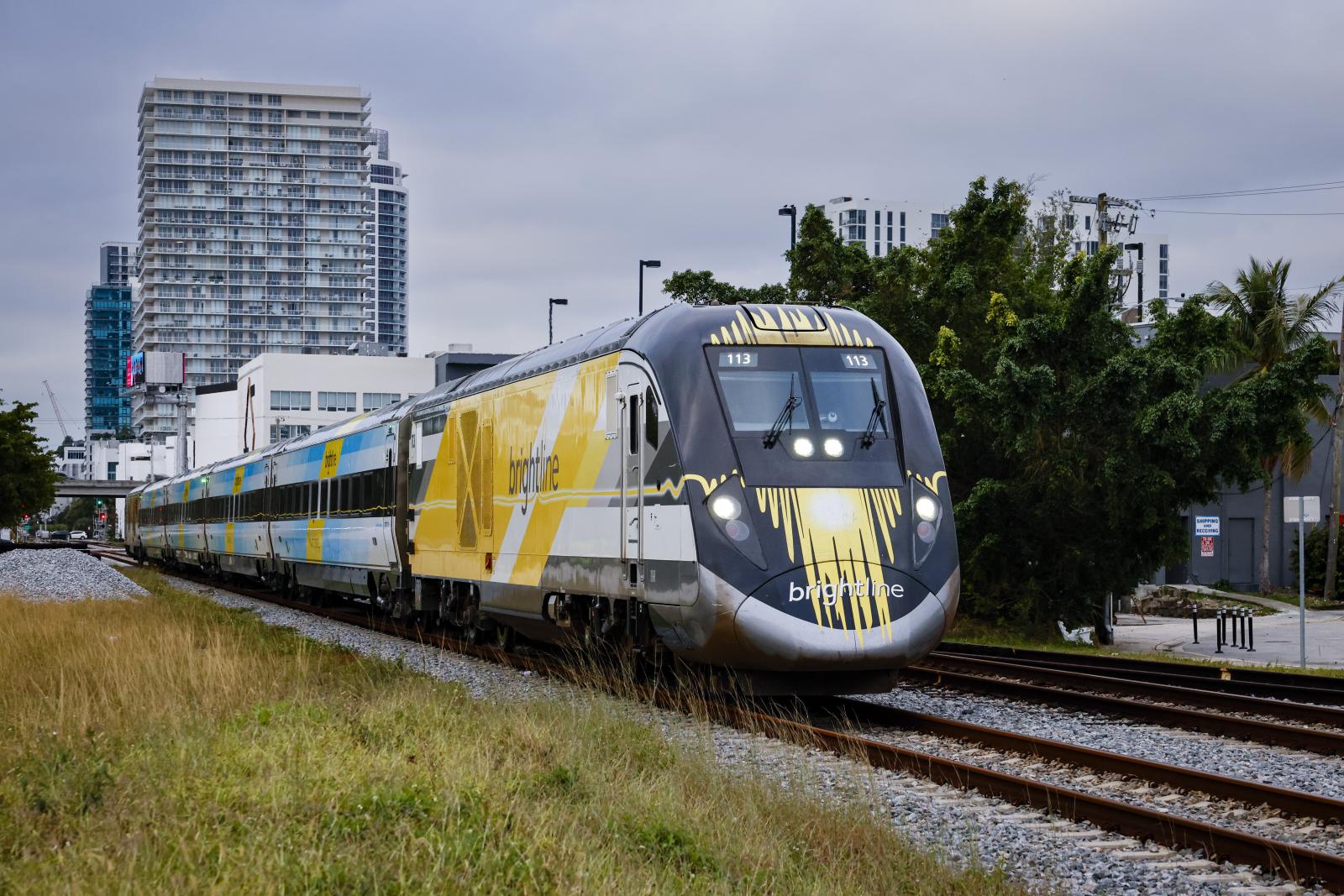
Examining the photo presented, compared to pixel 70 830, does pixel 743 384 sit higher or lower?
higher

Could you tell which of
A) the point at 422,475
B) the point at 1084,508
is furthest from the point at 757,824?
the point at 1084,508

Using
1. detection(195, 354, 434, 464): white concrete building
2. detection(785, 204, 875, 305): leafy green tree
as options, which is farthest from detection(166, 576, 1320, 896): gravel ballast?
detection(195, 354, 434, 464): white concrete building

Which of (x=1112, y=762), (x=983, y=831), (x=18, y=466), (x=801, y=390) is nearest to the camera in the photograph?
(x=983, y=831)

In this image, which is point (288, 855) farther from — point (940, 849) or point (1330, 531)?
point (1330, 531)

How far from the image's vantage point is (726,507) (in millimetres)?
11703

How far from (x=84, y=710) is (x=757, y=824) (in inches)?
191

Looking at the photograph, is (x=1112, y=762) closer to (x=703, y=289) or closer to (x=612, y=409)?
(x=612, y=409)

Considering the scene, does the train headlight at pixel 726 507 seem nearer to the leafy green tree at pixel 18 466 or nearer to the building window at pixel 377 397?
the leafy green tree at pixel 18 466

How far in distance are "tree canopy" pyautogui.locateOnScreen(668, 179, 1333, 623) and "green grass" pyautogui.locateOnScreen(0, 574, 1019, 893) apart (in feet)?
50.6

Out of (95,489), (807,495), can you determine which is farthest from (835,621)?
(95,489)

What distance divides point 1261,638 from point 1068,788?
2217 centimetres

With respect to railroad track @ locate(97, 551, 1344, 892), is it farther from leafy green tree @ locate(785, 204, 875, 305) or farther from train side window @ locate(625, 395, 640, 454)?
leafy green tree @ locate(785, 204, 875, 305)

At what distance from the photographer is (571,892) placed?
5.49m

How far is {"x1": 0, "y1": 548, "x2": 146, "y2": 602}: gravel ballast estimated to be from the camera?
101 feet
